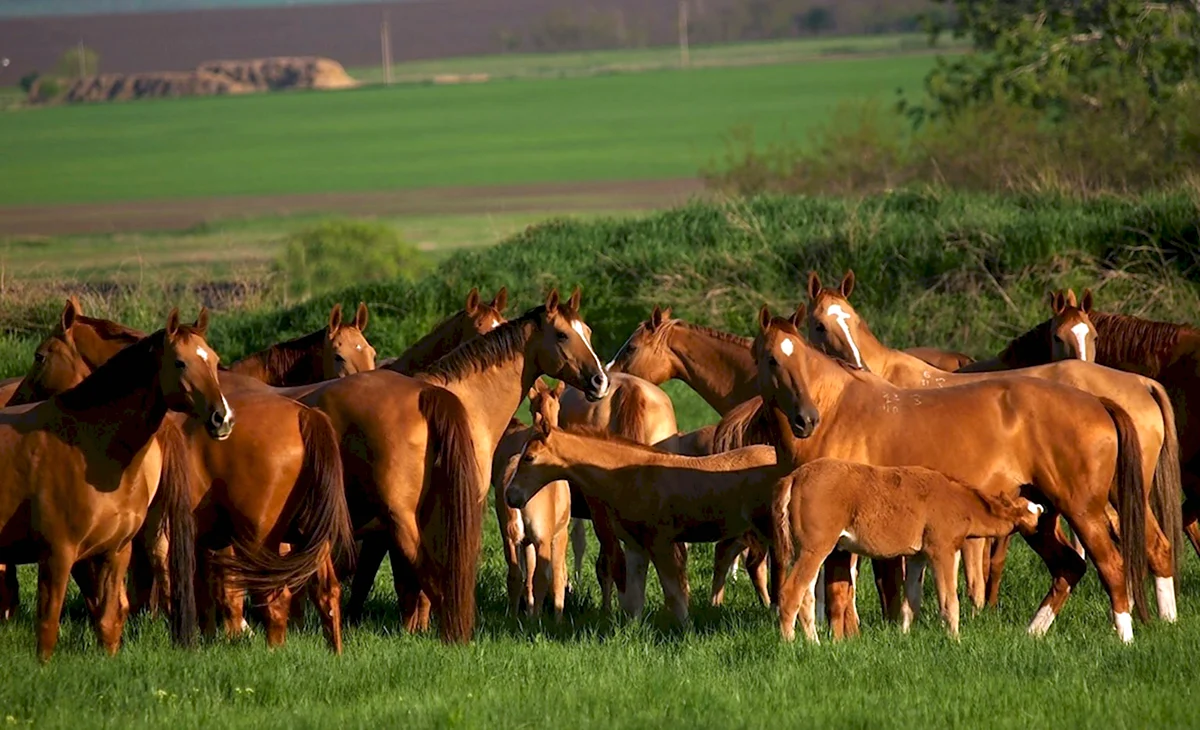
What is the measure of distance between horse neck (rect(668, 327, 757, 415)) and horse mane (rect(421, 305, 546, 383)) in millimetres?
2511

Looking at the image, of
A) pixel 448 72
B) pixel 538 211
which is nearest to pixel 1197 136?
pixel 538 211

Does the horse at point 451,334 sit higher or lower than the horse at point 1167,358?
higher

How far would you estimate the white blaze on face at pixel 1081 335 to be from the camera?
12.1 metres

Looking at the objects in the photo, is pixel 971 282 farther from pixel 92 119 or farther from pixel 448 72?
pixel 448 72

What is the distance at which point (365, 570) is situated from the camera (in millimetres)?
11055

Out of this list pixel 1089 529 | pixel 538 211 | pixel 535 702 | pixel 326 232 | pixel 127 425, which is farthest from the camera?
pixel 538 211

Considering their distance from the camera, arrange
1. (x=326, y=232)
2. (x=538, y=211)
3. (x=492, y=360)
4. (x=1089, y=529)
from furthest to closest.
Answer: (x=538, y=211) < (x=326, y=232) < (x=492, y=360) < (x=1089, y=529)

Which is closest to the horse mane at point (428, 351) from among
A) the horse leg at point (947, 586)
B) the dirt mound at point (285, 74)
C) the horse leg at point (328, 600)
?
the horse leg at point (328, 600)

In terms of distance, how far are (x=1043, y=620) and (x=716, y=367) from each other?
3.96 meters

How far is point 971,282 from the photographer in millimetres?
21188

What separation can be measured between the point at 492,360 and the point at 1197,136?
19354 mm

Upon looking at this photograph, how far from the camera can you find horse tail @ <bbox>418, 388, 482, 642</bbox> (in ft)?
32.2

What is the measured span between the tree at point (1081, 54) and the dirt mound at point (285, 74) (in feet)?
339

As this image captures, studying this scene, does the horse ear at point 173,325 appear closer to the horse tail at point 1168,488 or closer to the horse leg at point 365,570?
the horse leg at point 365,570
